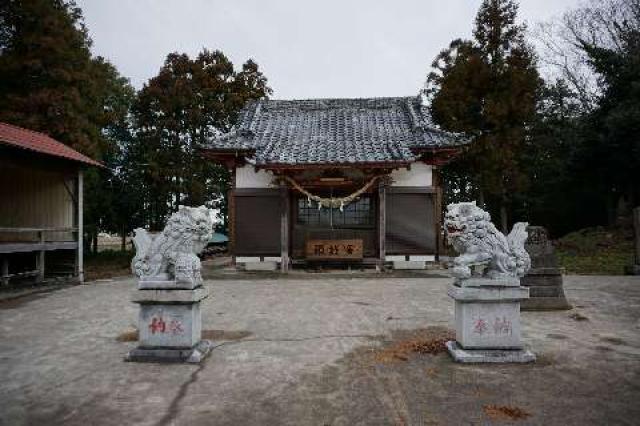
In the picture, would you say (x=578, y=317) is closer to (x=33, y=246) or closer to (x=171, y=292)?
(x=171, y=292)

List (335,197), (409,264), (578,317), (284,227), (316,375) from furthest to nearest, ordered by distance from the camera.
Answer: (335,197) < (409,264) < (284,227) < (578,317) < (316,375)

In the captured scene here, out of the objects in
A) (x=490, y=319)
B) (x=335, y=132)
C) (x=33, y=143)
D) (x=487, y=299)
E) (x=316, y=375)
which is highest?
(x=335, y=132)

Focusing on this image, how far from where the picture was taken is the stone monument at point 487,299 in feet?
15.6

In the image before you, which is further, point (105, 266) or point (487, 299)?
point (105, 266)

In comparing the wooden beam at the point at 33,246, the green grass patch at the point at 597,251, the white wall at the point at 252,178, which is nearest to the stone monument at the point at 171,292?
the wooden beam at the point at 33,246

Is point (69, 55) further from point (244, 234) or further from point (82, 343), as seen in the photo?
point (82, 343)

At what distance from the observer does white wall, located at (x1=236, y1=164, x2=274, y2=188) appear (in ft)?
46.7

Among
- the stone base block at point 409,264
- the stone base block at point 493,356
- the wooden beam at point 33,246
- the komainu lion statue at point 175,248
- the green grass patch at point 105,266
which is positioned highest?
the komainu lion statue at point 175,248

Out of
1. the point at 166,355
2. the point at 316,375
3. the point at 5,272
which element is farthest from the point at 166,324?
the point at 5,272

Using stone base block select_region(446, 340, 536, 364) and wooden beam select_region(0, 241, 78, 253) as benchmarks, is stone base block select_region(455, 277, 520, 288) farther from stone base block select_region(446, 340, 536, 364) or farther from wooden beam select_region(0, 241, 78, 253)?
wooden beam select_region(0, 241, 78, 253)

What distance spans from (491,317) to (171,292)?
3784mm

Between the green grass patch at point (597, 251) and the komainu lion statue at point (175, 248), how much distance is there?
1319 centimetres

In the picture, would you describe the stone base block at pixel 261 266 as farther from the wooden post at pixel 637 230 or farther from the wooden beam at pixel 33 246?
the wooden post at pixel 637 230

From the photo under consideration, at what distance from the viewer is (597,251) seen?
18141mm
